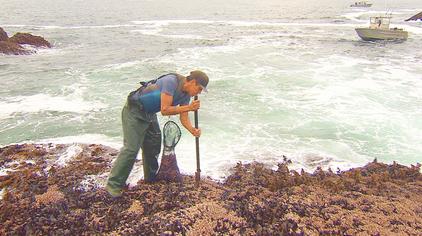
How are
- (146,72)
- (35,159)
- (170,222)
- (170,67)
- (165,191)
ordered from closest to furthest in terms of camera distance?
(170,222)
(165,191)
(35,159)
(146,72)
(170,67)

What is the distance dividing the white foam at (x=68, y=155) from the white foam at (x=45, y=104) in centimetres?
340

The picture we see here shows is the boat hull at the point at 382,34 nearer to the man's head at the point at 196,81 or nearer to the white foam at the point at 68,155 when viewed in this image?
the white foam at the point at 68,155

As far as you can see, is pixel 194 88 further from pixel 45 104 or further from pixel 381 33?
pixel 381 33

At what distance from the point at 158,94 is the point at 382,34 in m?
27.3

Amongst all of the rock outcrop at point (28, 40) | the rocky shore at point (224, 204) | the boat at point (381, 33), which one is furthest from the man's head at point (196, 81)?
the boat at point (381, 33)

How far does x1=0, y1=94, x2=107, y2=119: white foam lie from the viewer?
1146 centimetres

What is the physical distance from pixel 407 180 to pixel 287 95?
7058 millimetres

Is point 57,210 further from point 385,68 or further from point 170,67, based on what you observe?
point 385,68

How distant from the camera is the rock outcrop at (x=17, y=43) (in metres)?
22.1

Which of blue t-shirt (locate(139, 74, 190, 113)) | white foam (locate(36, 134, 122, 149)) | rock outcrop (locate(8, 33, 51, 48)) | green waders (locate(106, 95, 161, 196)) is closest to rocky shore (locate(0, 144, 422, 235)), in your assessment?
green waders (locate(106, 95, 161, 196))

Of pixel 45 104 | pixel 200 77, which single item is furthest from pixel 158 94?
pixel 45 104

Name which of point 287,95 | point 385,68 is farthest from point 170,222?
point 385,68

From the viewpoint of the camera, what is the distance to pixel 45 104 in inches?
479

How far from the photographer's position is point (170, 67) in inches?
725
